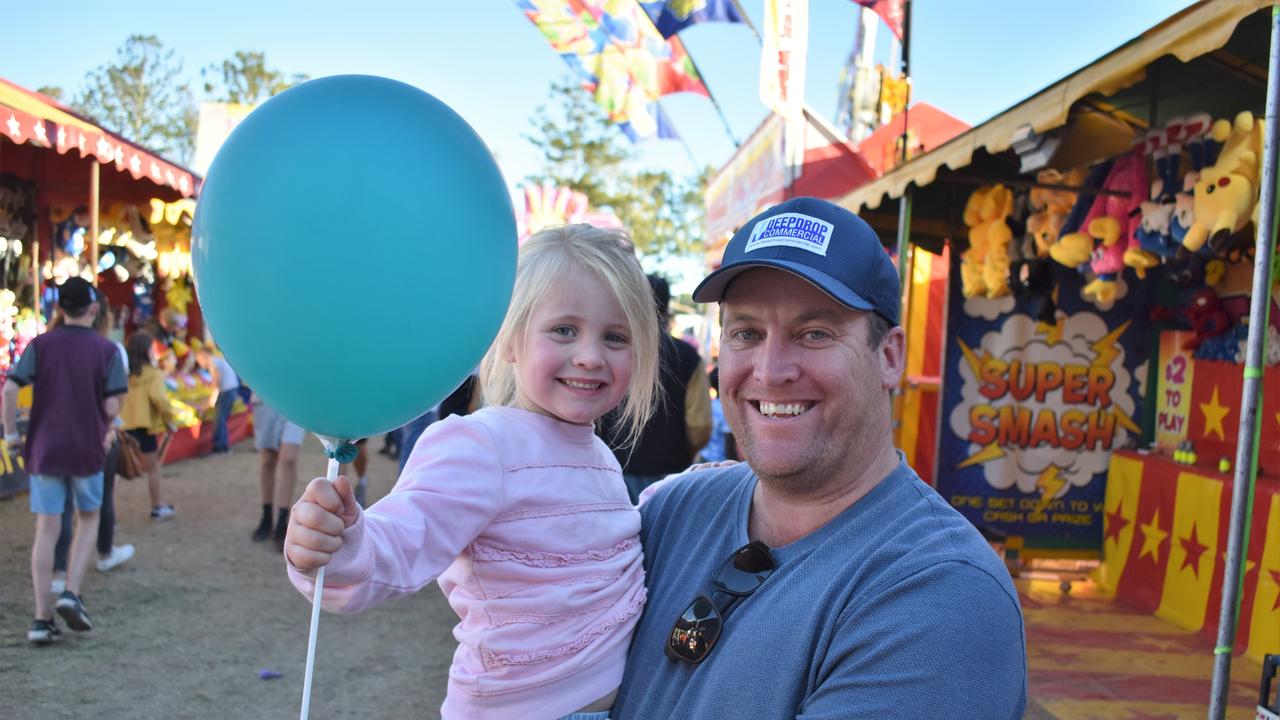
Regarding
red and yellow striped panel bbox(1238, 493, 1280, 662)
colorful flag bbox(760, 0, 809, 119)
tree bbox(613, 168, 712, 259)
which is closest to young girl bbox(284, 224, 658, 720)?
red and yellow striped panel bbox(1238, 493, 1280, 662)

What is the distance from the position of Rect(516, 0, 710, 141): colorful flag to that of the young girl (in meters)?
7.75

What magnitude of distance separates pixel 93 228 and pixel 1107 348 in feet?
26.7

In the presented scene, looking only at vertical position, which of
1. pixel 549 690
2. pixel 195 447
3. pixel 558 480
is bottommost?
pixel 195 447

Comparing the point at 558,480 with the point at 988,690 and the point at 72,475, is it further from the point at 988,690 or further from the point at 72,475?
the point at 72,475

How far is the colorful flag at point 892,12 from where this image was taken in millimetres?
7242

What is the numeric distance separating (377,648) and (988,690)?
4.32 m

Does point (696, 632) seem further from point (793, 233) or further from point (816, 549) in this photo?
point (793, 233)

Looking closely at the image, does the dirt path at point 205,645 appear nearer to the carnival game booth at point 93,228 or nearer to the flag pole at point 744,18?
the carnival game booth at point 93,228

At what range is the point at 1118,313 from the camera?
5867 millimetres

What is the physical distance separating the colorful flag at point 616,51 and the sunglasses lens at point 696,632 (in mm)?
8313

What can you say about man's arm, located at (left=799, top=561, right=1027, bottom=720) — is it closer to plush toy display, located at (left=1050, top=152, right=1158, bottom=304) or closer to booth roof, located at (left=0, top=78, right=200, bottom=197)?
plush toy display, located at (left=1050, top=152, right=1158, bottom=304)

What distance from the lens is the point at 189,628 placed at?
16.1ft

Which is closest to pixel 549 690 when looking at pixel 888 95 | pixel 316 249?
pixel 316 249

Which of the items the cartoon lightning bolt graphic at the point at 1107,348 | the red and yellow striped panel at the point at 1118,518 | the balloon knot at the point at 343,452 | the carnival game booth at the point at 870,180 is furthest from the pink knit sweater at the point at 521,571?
the cartoon lightning bolt graphic at the point at 1107,348
